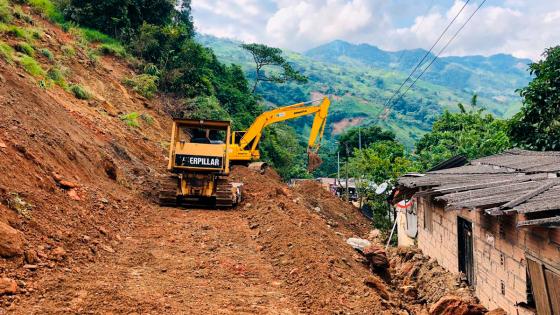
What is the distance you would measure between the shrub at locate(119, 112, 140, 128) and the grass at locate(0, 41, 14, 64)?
5098 millimetres

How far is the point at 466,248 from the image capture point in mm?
10180

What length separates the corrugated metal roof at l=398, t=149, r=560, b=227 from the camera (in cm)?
613

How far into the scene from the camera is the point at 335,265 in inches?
358

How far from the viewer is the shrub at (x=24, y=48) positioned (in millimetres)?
19172

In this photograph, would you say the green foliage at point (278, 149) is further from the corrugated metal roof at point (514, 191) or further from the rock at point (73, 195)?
the rock at point (73, 195)

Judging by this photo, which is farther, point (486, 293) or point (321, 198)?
point (321, 198)

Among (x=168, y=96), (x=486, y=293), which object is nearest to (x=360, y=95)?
(x=168, y=96)

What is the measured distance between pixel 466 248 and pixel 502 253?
2.29 meters

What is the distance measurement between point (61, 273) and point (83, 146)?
7.98 metres

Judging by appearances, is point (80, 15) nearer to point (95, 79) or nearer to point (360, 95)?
point (95, 79)

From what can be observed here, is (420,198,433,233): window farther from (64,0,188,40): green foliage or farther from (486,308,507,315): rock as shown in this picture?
(64,0,188,40): green foliage

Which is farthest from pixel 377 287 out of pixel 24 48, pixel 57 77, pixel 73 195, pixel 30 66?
pixel 24 48

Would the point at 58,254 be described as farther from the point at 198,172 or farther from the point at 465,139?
the point at 465,139

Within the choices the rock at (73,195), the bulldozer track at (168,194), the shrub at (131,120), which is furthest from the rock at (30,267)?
the shrub at (131,120)
